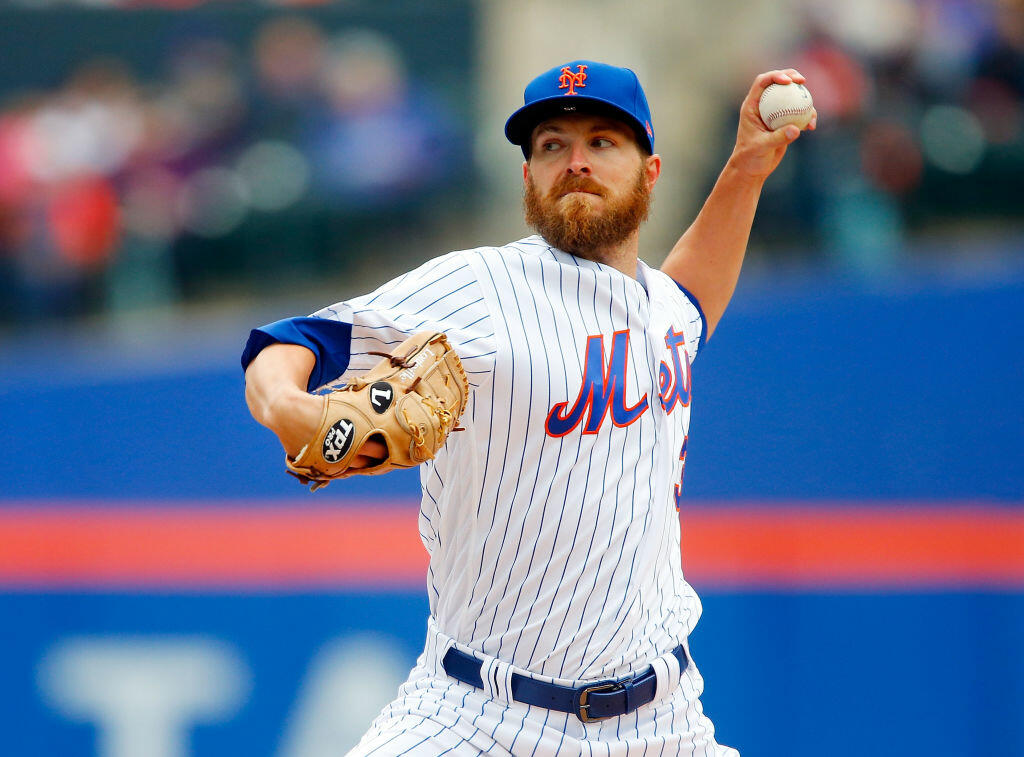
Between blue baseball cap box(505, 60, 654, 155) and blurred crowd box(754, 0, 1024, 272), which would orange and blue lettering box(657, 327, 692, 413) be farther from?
blurred crowd box(754, 0, 1024, 272)

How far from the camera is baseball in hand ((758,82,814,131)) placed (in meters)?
3.31

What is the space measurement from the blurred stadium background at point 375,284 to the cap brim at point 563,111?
2.63 metres

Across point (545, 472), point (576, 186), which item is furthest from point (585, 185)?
point (545, 472)

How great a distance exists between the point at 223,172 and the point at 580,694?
17.7ft

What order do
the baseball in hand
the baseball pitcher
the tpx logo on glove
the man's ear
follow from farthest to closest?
1. the baseball in hand
2. the man's ear
3. the baseball pitcher
4. the tpx logo on glove

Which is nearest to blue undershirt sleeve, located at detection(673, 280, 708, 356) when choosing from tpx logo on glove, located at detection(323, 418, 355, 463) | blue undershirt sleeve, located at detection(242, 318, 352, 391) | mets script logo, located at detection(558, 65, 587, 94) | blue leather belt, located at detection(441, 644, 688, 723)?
mets script logo, located at detection(558, 65, 587, 94)

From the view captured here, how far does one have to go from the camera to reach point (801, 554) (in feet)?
17.8

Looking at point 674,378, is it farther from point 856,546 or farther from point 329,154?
point 329,154

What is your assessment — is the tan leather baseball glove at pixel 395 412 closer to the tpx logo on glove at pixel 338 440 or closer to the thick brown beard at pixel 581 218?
the tpx logo on glove at pixel 338 440

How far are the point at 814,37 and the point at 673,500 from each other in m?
3.84

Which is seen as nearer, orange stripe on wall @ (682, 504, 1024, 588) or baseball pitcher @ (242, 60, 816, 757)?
baseball pitcher @ (242, 60, 816, 757)

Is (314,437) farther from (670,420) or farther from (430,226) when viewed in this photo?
(430,226)

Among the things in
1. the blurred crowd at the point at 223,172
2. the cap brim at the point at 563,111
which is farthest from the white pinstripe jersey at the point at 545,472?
the blurred crowd at the point at 223,172

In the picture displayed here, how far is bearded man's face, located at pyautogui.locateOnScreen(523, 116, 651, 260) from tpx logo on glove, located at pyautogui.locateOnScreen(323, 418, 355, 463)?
0.88 metres
